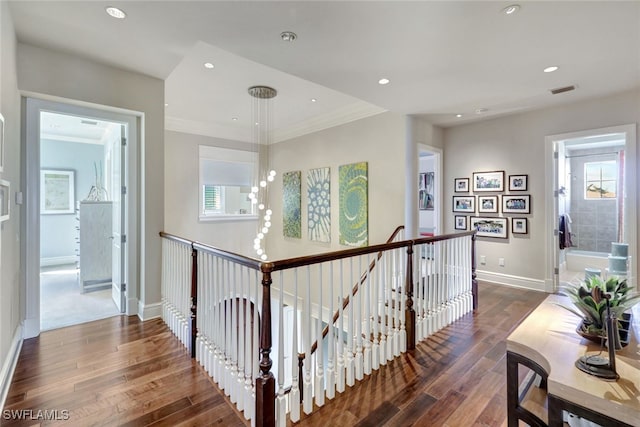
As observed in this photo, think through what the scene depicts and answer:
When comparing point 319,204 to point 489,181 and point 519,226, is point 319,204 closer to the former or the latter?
point 489,181

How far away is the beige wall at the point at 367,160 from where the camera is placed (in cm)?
455

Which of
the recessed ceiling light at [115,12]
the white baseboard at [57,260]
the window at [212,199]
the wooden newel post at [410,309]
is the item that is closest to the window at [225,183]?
the window at [212,199]

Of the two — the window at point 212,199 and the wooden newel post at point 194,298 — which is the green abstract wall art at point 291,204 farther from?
the wooden newel post at point 194,298

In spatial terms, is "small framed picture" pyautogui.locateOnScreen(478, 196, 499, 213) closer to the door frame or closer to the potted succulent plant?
the potted succulent plant

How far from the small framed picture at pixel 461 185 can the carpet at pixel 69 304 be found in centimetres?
555

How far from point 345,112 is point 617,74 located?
135 inches

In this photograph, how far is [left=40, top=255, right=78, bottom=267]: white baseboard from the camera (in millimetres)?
6166

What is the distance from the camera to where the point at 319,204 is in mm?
5855

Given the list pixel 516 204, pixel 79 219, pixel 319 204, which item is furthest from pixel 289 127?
pixel 516 204

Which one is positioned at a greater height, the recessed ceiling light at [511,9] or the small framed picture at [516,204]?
the recessed ceiling light at [511,9]

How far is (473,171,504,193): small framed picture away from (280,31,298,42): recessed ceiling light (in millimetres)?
4070

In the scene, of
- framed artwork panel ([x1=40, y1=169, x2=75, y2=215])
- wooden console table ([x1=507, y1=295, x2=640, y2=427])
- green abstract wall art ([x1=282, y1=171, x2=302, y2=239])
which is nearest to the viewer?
wooden console table ([x1=507, y1=295, x2=640, y2=427])

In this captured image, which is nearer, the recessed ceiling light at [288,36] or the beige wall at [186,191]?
the recessed ceiling light at [288,36]

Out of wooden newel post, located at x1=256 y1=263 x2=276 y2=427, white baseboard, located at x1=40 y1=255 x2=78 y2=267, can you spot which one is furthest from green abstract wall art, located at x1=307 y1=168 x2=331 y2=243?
white baseboard, located at x1=40 y1=255 x2=78 y2=267
